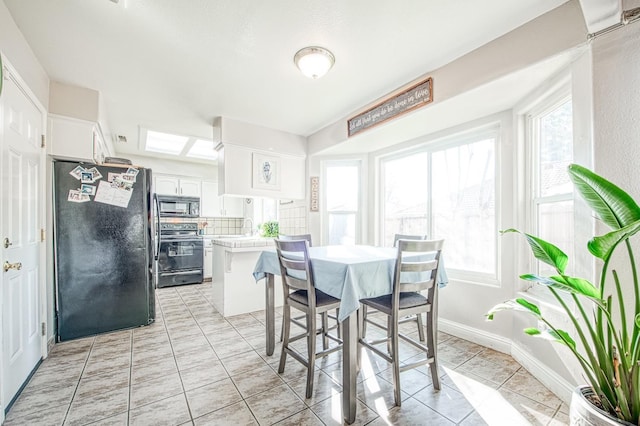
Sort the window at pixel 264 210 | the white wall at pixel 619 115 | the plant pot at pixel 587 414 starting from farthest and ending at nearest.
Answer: the window at pixel 264 210 → the white wall at pixel 619 115 → the plant pot at pixel 587 414

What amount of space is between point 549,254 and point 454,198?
1.87 m

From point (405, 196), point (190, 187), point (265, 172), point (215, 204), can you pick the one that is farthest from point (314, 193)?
point (190, 187)

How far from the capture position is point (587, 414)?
3.60 ft

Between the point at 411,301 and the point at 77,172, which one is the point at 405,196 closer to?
the point at 411,301

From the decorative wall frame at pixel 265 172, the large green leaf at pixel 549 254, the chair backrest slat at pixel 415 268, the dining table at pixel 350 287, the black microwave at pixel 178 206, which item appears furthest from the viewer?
the black microwave at pixel 178 206

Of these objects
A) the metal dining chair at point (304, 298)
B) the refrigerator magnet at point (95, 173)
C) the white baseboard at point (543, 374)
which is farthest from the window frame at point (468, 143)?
the refrigerator magnet at point (95, 173)

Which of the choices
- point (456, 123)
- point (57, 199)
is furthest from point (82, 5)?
point (456, 123)

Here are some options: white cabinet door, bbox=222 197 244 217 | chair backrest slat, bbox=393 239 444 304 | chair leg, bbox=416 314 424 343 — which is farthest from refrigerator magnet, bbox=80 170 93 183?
chair leg, bbox=416 314 424 343

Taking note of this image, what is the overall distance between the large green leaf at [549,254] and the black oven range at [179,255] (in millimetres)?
5190

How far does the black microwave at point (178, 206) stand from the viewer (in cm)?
513

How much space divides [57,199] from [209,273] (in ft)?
10.5

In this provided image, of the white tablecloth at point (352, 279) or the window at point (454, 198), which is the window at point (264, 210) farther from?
the white tablecloth at point (352, 279)

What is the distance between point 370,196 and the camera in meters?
3.85

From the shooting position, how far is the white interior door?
1.68 metres
